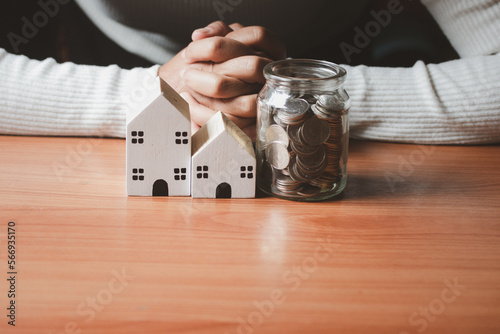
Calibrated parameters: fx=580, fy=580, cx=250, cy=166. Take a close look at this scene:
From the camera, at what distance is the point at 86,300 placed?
1.97 feet

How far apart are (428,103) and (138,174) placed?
1.93 ft

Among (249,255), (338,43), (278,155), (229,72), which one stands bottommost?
(249,255)

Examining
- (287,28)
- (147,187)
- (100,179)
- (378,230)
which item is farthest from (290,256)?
(287,28)

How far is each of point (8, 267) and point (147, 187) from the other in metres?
0.26

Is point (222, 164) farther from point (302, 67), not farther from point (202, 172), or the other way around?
point (302, 67)

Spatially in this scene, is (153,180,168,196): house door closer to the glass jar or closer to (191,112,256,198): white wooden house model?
(191,112,256,198): white wooden house model

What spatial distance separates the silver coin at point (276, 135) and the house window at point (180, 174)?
0.43 ft

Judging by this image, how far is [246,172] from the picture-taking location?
2.80 ft

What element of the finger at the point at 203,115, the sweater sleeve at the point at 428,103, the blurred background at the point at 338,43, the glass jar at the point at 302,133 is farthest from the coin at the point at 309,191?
the blurred background at the point at 338,43

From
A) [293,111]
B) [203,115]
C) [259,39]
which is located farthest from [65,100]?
[293,111]

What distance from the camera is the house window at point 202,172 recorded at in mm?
846

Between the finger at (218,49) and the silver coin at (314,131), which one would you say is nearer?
the silver coin at (314,131)

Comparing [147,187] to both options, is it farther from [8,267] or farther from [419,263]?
[419,263]

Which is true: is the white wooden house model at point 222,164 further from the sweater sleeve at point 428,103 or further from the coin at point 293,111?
the sweater sleeve at point 428,103
